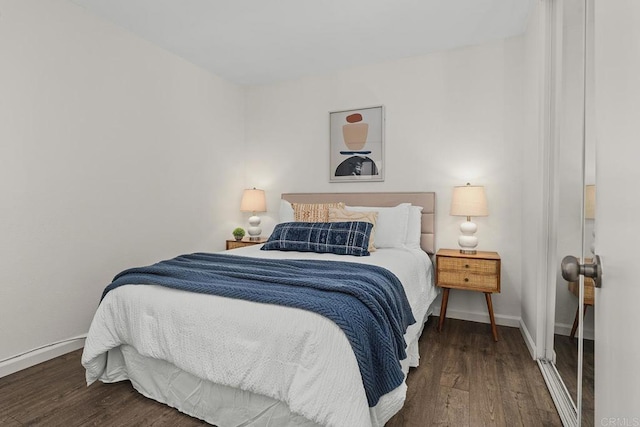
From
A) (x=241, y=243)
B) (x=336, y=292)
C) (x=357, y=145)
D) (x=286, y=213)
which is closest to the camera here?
(x=336, y=292)

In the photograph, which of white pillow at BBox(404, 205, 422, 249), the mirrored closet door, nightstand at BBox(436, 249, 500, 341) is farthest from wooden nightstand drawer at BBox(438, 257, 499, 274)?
the mirrored closet door

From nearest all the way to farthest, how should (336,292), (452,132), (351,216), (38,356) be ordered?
1. (336,292)
2. (38,356)
3. (351,216)
4. (452,132)

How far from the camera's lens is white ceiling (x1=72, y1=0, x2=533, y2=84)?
2.62 metres

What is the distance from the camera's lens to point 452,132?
10.8ft

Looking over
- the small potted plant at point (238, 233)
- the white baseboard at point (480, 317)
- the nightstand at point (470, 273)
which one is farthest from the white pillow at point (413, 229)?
the small potted plant at point (238, 233)

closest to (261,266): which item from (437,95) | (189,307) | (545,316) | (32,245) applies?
(189,307)

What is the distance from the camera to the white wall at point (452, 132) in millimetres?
3082

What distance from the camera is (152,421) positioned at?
172 cm

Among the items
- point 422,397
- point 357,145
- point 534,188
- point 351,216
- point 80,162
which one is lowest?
point 422,397

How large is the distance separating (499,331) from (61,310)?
3.53 m

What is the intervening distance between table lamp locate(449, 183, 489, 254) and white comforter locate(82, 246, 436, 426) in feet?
4.24

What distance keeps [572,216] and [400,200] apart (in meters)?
1.77

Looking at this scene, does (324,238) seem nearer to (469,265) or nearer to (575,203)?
(469,265)

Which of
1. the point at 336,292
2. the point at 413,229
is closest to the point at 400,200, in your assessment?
the point at 413,229
